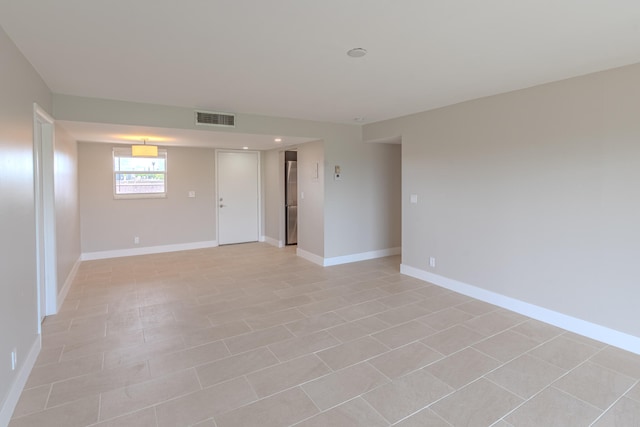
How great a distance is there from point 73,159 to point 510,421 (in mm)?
6470

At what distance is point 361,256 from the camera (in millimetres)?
6160

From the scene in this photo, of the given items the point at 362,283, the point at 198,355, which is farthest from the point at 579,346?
the point at 198,355

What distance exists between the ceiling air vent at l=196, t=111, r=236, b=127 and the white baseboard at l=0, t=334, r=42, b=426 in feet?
9.55

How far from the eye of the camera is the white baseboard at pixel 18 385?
1990 millimetres

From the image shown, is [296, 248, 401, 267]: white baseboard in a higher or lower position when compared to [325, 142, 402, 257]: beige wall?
lower

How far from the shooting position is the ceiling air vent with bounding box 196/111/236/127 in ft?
14.7

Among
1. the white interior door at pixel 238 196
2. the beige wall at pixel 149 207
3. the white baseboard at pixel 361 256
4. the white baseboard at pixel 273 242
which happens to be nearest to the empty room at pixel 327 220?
the white baseboard at pixel 361 256

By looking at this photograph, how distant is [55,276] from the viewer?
3.69 meters

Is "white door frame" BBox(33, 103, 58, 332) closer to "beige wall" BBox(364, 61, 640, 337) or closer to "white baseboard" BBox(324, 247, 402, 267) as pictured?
"white baseboard" BBox(324, 247, 402, 267)

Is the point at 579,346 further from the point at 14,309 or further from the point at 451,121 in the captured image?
the point at 14,309

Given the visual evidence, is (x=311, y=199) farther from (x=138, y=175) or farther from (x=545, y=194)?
(x=545, y=194)

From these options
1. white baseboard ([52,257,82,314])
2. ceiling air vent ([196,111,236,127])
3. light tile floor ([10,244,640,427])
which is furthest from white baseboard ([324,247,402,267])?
white baseboard ([52,257,82,314])

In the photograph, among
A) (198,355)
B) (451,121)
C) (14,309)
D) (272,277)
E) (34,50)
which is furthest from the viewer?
(272,277)

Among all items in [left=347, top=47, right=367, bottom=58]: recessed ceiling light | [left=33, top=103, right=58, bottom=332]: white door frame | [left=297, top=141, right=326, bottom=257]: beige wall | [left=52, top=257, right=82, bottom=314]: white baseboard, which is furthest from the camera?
[left=297, top=141, right=326, bottom=257]: beige wall
